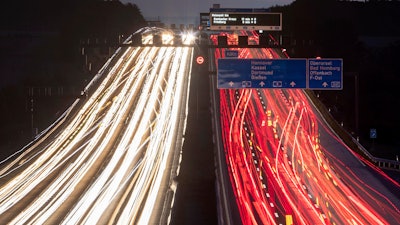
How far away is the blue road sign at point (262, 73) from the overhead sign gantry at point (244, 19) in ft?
15.0

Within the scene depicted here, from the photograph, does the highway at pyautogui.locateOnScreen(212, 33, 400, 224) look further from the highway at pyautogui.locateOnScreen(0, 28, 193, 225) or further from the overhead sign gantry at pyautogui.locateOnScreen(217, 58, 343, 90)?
the overhead sign gantry at pyautogui.locateOnScreen(217, 58, 343, 90)

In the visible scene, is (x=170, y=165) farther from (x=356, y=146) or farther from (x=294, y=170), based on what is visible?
(x=356, y=146)

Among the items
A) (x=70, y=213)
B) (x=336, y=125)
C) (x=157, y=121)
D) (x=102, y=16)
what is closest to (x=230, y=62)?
(x=157, y=121)

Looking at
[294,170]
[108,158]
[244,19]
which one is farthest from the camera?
[244,19]

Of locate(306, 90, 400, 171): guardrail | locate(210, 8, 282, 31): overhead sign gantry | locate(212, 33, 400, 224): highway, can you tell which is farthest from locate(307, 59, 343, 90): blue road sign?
locate(210, 8, 282, 31): overhead sign gantry

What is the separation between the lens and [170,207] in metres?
29.4

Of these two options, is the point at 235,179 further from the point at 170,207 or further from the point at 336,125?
the point at 336,125

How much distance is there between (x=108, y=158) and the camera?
132 feet

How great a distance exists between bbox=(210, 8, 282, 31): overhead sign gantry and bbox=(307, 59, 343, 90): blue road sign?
15.4 feet

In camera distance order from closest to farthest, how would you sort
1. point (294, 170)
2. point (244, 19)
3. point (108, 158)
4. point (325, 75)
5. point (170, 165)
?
point (294, 170)
point (170, 165)
point (108, 158)
point (325, 75)
point (244, 19)

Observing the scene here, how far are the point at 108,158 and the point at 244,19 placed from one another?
46.1ft

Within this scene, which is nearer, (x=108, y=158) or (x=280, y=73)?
(x=108, y=158)

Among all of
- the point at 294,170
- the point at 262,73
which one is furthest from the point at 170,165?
the point at 262,73

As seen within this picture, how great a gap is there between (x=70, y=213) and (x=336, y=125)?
2750cm
